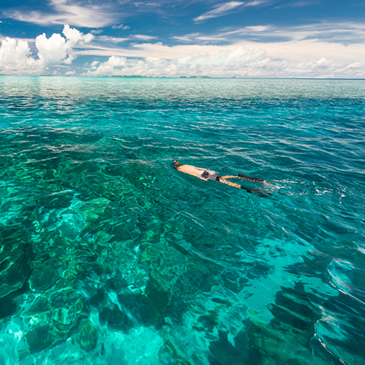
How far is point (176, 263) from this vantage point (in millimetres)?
5887

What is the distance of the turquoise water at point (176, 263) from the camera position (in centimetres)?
410

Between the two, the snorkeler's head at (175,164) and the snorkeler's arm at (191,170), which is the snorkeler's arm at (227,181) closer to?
the snorkeler's arm at (191,170)

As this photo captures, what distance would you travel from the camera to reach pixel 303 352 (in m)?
3.96

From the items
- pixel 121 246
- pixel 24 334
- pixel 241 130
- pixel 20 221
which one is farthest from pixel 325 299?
pixel 241 130

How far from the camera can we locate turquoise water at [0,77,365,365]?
4102mm

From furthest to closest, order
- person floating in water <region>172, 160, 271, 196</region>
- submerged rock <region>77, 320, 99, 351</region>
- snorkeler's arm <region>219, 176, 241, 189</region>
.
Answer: snorkeler's arm <region>219, 176, 241, 189</region>
person floating in water <region>172, 160, 271, 196</region>
submerged rock <region>77, 320, 99, 351</region>

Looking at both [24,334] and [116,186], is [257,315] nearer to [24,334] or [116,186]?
[24,334]

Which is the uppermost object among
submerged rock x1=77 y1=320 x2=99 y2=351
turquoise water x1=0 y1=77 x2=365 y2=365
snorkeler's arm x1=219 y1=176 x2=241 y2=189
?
snorkeler's arm x1=219 y1=176 x2=241 y2=189

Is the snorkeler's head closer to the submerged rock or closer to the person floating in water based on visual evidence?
the person floating in water

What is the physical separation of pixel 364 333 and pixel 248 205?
4.92 metres

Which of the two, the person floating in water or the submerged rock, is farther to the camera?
the person floating in water

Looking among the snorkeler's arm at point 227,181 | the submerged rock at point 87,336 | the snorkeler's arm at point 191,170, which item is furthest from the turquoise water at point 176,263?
the snorkeler's arm at point 191,170

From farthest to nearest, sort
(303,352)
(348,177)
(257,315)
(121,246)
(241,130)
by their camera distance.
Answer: (241,130)
(348,177)
(121,246)
(257,315)
(303,352)

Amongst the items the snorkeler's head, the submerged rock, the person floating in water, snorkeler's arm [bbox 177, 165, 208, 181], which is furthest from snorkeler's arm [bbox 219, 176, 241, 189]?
the submerged rock
